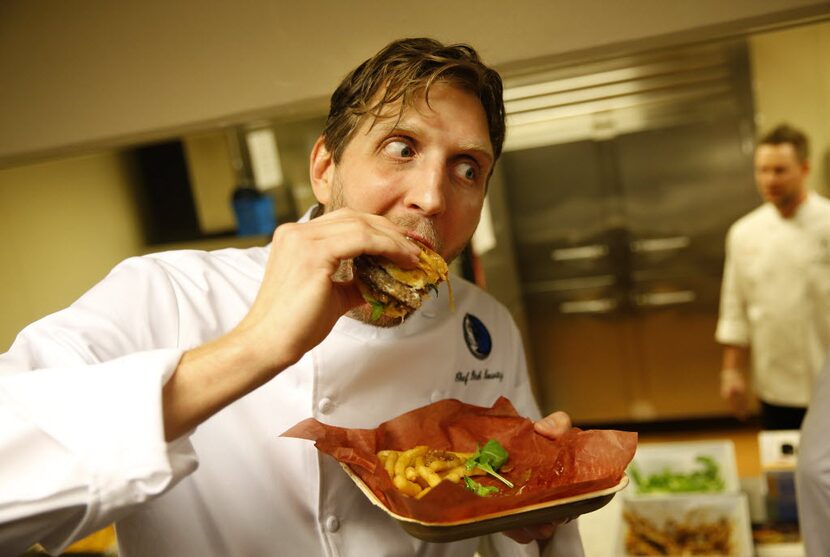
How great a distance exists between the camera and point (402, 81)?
1356 mm

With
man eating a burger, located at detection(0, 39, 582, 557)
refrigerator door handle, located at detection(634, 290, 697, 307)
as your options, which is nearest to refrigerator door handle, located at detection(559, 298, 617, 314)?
refrigerator door handle, located at detection(634, 290, 697, 307)

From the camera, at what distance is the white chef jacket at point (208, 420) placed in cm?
83

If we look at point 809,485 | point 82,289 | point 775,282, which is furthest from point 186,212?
point 809,485

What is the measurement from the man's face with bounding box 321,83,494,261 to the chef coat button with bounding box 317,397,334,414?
379 millimetres

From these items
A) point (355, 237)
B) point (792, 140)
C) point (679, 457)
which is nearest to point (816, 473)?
point (355, 237)

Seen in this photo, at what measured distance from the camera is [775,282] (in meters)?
4.05

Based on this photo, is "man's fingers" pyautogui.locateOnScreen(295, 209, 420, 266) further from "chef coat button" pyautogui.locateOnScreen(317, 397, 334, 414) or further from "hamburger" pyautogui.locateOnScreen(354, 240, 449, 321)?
"chef coat button" pyautogui.locateOnScreen(317, 397, 334, 414)

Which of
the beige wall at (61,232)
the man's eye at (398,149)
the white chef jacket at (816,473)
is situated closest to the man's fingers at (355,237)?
the man's eye at (398,149)

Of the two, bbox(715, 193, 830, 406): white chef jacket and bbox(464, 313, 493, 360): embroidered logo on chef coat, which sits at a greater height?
bbox(464, 313, 493, 360): embroidered logo on chef coat

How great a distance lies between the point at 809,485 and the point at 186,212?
4.16 meters

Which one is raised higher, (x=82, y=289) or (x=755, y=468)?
(x=82, y=289)

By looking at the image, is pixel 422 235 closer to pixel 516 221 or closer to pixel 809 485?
pixel 809 485

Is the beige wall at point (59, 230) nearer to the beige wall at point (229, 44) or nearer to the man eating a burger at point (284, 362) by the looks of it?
the beige wall at point (229, 44)

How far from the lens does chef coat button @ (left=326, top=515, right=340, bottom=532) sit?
4.36ft
